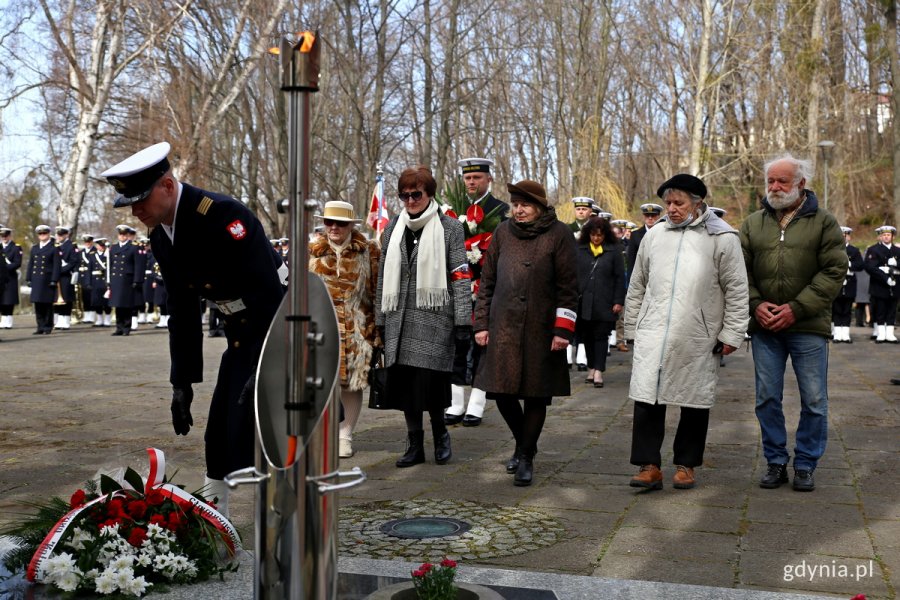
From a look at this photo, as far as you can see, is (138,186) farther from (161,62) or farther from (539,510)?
(161,62)

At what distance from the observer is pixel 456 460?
23.3ft

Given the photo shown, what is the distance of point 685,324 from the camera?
→ 19.9 feet

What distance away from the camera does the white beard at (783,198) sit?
612cm

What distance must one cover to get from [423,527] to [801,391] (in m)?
2.62

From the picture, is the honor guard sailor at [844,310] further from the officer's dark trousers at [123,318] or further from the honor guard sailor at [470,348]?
the officer's dark trousers at [123,318]

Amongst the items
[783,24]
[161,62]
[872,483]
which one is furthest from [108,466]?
[783,24]

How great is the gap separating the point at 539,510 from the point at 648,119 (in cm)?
3276

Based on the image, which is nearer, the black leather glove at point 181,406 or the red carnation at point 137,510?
the red carnation at point 137,510

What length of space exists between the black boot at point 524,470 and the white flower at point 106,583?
304 cm

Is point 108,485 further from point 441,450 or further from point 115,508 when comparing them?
point 441,450

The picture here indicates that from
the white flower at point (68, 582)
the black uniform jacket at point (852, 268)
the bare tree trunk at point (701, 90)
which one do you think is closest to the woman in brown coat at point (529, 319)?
the white flower at point (68, 582)

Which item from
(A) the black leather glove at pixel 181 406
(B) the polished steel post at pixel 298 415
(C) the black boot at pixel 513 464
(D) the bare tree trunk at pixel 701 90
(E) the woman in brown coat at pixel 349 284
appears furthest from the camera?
(D) the bare tree trunk at pixel 701 90

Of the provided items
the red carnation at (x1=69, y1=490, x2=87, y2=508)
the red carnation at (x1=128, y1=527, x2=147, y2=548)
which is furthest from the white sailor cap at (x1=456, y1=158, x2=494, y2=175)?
the red carnation at (x1=128, y1=527, x2=147, y2=548)

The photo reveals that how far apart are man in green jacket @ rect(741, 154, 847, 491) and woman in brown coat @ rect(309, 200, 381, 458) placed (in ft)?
8.91
